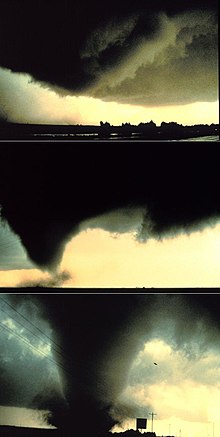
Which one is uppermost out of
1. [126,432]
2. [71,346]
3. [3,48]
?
[3,48]

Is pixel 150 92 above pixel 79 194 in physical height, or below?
above

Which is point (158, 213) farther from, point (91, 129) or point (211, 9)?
point (211, 9)

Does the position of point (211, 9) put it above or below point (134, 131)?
above

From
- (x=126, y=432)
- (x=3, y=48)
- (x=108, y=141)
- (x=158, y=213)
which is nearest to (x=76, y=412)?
(x=126, y=432)

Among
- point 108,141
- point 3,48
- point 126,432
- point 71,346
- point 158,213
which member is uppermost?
point 3,48

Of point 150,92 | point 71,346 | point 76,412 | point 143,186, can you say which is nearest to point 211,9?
point 150,92

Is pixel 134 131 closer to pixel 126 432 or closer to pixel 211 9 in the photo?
pixel 211 9

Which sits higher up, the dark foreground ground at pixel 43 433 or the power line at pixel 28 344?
the power line at pixel 28 344

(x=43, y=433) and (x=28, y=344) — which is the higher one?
(x=28, y=344)

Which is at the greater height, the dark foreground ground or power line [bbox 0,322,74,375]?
power line [bbox 0,322,74,375]
